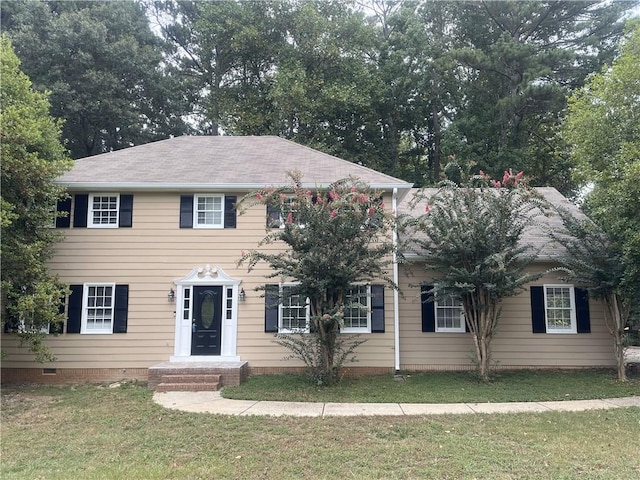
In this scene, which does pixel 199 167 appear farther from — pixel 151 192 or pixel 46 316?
pixel 46 316

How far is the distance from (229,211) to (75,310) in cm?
423

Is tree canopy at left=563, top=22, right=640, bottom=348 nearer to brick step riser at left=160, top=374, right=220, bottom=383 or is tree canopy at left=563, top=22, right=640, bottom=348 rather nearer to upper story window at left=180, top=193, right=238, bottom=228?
upper story window at left=180, top=193, right=238, bottom=228

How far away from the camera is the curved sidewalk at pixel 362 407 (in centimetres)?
734

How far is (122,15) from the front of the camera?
22141 mm

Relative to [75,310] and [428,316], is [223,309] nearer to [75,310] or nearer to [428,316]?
[75,310]

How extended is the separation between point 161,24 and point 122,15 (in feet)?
12.3

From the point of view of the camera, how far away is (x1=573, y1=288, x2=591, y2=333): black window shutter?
35.8 ft

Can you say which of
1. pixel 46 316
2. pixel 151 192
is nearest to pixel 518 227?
pixel 151 192

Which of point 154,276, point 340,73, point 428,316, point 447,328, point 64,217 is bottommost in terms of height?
point 447,328

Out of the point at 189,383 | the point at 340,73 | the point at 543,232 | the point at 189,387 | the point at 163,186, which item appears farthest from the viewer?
the point at 340,73

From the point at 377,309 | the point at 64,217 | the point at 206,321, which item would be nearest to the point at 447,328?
the point at 377,309

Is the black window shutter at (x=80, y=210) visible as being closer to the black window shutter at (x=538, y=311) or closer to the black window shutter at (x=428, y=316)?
the black window shutter at (x=428, y=316)

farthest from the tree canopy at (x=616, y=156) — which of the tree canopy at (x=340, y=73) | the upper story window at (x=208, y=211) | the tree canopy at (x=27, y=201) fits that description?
the tree canopy at (x=27, y=201)

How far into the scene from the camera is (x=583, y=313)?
10938 millimetres
